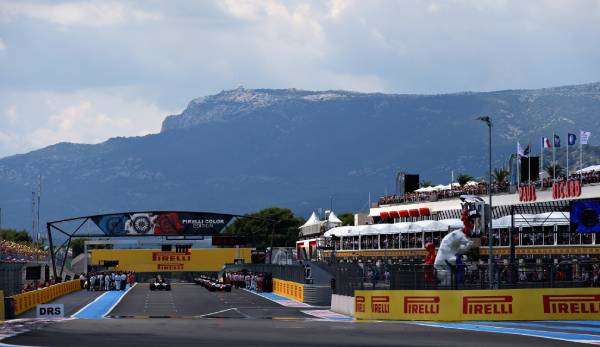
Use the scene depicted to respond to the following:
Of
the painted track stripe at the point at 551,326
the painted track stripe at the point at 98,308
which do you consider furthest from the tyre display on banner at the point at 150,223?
the painted track stripe at the point at 551,326

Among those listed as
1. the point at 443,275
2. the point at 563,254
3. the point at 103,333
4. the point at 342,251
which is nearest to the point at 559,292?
the point at 443,275

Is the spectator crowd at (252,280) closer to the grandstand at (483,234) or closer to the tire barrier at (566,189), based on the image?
the grandstand at (483,234)

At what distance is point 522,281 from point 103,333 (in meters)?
16.2

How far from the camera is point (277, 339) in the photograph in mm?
31375

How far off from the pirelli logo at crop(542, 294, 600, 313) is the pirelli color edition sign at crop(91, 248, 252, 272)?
103 meters

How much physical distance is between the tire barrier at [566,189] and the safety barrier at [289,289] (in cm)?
2269

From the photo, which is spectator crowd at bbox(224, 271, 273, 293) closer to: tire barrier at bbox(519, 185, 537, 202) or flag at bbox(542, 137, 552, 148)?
tire barrier at bbox(519, 185, 537, 202)

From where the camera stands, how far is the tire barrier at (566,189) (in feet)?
272

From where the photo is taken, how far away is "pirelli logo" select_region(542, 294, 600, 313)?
41.0 metres

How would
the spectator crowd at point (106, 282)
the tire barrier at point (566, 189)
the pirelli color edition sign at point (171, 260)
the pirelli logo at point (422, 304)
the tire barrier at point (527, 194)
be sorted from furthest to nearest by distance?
the pirelli color edition sign at point (171, 260) < the tire barrier at point (527, 194) < the spectator crowd at point (106, 282) < the tire barrier at point (566, 189) < the pirelli logo at point (422, 304)

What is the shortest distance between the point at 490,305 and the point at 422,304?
258cm

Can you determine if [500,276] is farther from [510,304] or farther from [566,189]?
[566,189]

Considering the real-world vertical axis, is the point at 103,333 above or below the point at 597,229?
below

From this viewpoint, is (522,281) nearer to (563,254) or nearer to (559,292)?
(559,292)
